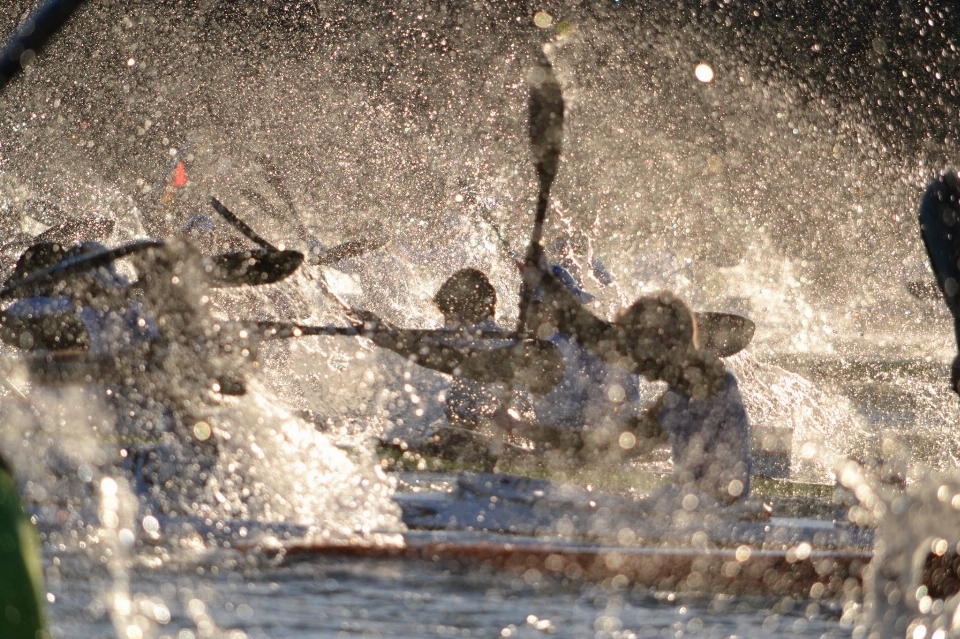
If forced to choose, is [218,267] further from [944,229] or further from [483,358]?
[944,229]

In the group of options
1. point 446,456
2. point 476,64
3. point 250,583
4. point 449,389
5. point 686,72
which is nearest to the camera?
point 250,583

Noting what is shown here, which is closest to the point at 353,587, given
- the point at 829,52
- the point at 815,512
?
the point at 815,512

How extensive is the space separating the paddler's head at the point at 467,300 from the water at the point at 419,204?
0.63m

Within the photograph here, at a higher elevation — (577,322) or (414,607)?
(577,322)

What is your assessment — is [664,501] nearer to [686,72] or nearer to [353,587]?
[353,587]

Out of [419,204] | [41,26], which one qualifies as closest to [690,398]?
[41,26]

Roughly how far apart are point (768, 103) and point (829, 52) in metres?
3.06

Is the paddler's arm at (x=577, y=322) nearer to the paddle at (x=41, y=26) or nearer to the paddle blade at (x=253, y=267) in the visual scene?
the paddle blade at (x=253, y=267)

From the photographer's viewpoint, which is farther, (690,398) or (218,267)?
(218,267)

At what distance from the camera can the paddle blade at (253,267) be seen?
4891 mm

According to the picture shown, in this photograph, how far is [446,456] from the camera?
171 inches

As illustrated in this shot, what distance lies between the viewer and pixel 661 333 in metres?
3.33

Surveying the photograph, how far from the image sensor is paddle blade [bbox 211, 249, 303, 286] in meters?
4.89

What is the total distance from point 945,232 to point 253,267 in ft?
10.7
